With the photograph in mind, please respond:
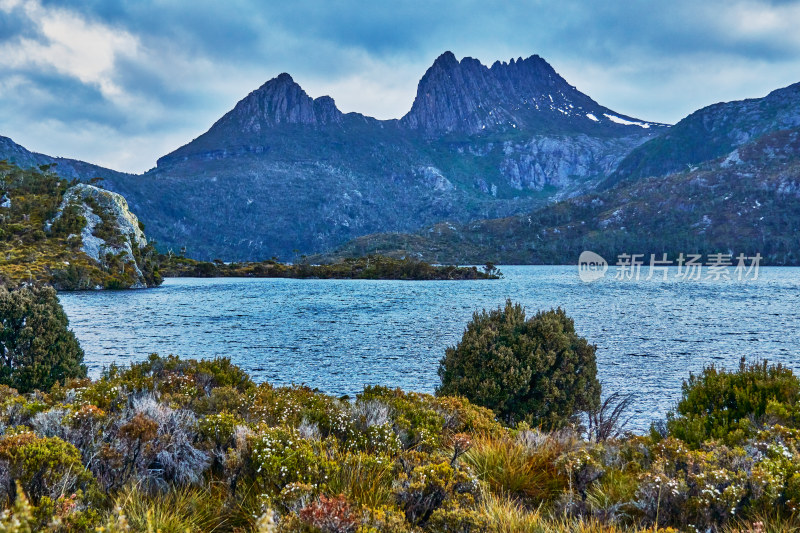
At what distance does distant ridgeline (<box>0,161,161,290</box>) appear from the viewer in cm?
9619

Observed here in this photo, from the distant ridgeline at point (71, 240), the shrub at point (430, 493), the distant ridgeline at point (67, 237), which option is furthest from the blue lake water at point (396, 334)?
the distant ridgeline at point (71, 240)

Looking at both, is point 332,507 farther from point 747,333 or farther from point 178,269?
point 178,269

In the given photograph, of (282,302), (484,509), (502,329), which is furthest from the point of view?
(282,302)

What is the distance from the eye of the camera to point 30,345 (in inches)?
703

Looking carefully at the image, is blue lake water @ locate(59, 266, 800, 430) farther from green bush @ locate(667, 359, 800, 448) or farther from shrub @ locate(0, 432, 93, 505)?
shrub @ locate(0, 432, 93, 505)

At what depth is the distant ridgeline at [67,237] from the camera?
3787 inches

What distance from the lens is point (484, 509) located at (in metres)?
5.89

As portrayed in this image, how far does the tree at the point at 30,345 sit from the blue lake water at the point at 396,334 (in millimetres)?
13466

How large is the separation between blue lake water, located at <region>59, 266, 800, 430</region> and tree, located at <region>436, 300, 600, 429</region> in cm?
675

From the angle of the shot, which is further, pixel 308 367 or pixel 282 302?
pixel 282 302

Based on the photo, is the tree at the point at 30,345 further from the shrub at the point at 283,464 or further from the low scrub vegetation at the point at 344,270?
the low scrub vegetation at the point at 344,270

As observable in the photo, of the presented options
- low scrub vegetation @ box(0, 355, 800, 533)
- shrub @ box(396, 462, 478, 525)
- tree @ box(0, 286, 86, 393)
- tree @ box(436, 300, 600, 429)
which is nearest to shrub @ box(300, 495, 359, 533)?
low scrub vegetation @ box(0, 355, 800, 533)

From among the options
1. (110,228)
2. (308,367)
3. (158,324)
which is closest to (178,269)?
(110,228)

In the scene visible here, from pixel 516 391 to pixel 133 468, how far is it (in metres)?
11.7
